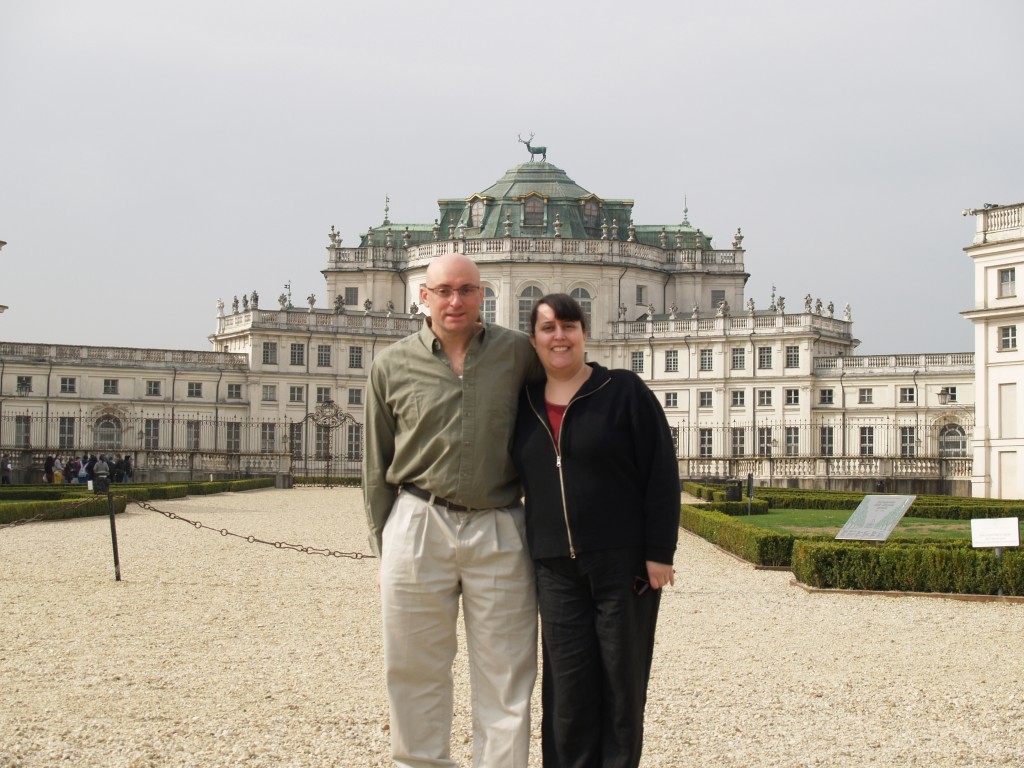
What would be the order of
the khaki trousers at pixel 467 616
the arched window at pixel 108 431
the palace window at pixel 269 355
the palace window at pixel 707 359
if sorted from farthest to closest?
the palace window at pixel 707 359, the palace window at pixel 269 355, the arched window at pixel 108 431, the khaki trousers at pixel 467 616

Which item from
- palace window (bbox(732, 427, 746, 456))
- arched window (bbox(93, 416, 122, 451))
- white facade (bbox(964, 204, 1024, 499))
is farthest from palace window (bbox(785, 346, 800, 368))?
arched window (bbox(93, 416, 122, 451))

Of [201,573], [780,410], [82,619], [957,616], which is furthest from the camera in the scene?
[780,410]

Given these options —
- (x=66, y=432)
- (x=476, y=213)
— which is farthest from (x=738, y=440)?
(x=66, y=432)

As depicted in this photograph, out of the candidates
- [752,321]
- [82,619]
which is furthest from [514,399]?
[752,321]

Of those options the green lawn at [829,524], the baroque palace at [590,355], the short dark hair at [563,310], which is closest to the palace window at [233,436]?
the baroque palace at [590,355]

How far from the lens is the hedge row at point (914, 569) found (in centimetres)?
1667

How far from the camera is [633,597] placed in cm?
673

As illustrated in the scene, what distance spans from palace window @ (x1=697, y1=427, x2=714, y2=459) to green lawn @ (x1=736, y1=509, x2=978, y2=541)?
34071 mm

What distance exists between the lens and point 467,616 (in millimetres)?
6902

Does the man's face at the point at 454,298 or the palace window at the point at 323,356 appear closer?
the man's face at the point at 454,298

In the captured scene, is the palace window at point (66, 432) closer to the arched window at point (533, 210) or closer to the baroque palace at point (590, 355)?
the baroque palace at point (590, 355)

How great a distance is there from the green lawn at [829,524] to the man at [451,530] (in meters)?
16.5

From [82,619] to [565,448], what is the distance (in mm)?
8642

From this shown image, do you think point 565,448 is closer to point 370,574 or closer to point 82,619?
point 82,619
